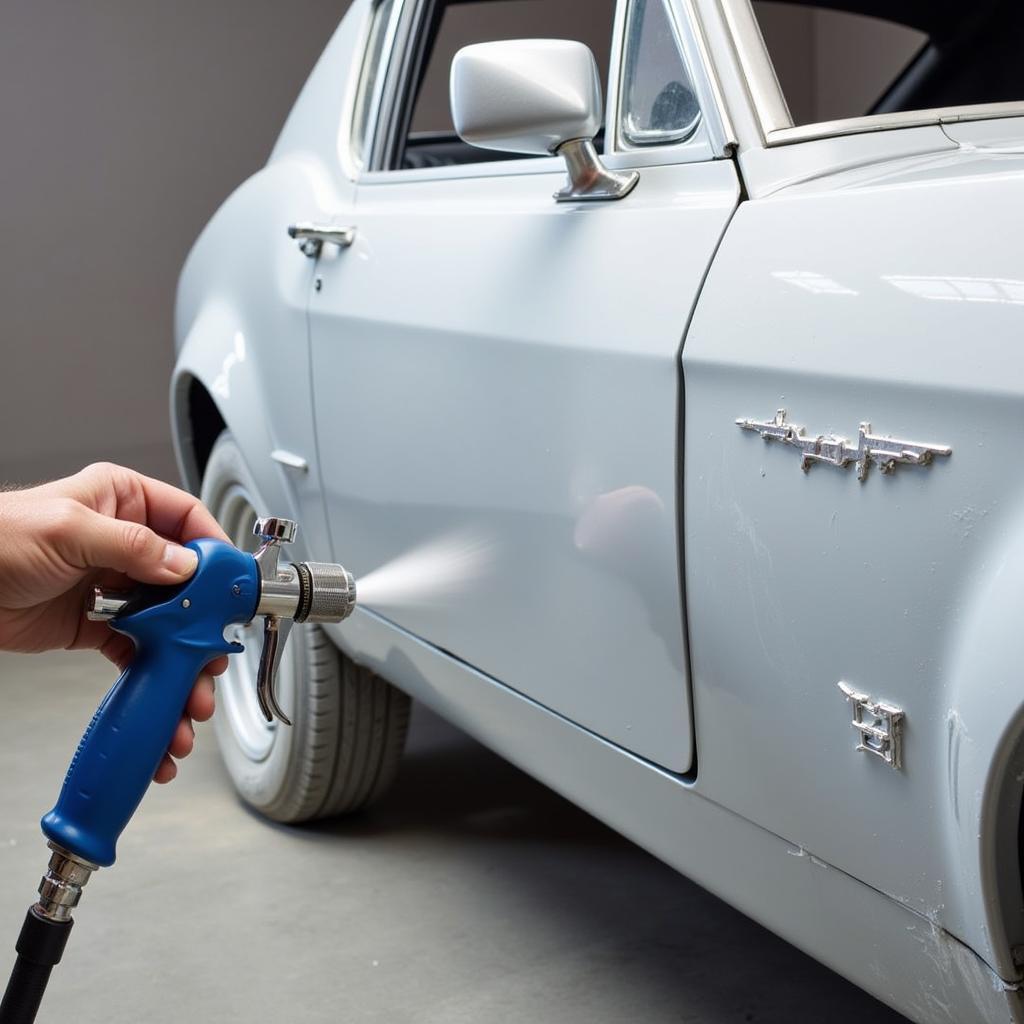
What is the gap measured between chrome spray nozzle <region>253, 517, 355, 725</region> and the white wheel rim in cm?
151

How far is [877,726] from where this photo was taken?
1388 mm

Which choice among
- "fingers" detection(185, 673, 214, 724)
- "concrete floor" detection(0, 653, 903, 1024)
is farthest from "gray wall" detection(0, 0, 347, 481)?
"fingers" detection(185, 673, 214, 724)

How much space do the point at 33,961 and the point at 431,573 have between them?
100cm

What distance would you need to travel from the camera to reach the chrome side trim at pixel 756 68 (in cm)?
178

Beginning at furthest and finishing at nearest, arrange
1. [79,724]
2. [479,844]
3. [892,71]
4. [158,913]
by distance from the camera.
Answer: [892,71]
[79,724]
[479,844]
[158,913]

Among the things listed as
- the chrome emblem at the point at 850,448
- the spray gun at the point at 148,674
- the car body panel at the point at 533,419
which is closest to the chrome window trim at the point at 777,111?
the car body panel at the point at 533,419

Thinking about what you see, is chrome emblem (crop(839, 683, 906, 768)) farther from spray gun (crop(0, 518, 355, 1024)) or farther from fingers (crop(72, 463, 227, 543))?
fingers (crop(72, 463, 227, 543))

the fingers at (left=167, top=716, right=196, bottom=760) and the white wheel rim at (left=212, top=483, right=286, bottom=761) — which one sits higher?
the fingers at (left=167, top=716, right=196, bottom=760)

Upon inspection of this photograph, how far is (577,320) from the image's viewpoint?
72.0 inches

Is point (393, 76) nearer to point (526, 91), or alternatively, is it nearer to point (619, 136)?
point (619, 136)

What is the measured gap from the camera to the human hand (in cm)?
138

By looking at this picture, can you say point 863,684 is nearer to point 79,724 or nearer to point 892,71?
point 79,724

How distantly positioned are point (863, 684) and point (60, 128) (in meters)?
7.57

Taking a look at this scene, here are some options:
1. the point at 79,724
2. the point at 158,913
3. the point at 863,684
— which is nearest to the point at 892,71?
the point at 79,724
